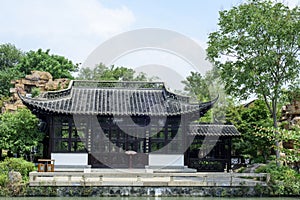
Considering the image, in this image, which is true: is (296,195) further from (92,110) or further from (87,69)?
(87,69)

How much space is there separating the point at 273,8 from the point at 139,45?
21.5 ft

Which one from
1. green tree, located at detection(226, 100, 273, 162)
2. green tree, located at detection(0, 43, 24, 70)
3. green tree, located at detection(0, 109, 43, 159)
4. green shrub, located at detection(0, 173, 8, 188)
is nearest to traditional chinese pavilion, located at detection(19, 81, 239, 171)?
green tree, located at detection(0, 109, 43, 159)

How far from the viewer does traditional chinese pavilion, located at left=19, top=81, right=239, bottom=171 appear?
16938 millimetres

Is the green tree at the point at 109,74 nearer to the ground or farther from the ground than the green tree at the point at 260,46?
farther from the ground

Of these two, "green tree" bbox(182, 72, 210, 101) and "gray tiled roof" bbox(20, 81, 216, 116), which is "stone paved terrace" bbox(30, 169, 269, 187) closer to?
"gray tiled roof" bbox(20, 81, 216, 116)

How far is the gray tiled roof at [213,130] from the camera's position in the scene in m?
19.3

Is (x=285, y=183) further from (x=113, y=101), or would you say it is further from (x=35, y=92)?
(x=35, y=92)

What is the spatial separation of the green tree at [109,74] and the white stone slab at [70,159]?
1708 centimetres

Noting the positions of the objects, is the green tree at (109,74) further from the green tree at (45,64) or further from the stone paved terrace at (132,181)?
the stone paved terrace at (132,181)

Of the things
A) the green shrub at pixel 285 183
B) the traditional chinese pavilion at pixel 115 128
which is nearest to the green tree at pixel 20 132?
the traditional chinese pavilion at pixel 115 128

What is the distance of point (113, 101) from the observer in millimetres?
18375

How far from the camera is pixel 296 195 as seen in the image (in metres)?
12.9

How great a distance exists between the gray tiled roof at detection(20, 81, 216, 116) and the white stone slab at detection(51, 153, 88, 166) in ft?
5.88

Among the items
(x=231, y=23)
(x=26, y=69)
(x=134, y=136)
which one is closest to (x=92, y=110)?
(x=134, y=136)
